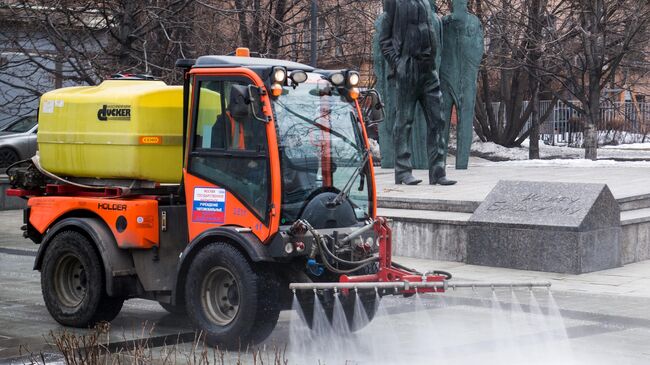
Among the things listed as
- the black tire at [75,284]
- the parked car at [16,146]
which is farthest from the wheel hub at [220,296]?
the parked car at [16,146]

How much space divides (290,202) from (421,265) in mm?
5424

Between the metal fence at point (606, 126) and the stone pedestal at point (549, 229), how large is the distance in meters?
27.7

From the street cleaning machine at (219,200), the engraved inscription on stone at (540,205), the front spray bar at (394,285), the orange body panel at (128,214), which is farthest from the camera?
the engraved inscription on stone at (540,205)

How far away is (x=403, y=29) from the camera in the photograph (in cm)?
1772

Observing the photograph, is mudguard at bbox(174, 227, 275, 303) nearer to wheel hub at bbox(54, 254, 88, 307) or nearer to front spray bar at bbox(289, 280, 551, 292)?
front spray bar at bbox(289, 280, 551, 292)

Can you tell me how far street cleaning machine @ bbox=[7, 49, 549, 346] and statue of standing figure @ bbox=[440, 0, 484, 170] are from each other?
1100 centimetres

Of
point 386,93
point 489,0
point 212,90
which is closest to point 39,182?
point 212,90

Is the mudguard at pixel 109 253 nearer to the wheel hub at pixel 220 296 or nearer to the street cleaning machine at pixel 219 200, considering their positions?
the street cleaning machine at pixel 219 200

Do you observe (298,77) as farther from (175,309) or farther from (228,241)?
(175,309)

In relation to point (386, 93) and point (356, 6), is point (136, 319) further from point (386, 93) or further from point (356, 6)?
point (356, 6)

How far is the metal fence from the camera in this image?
42.3 meters

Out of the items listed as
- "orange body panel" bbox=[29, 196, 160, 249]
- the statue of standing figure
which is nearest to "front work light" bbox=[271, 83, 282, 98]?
"orange body panel" bbox=[29, 196, 160, 249]

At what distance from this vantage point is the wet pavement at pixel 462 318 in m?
Result: 9.44

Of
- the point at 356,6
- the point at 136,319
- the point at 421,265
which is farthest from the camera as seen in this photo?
the point at 356,6
